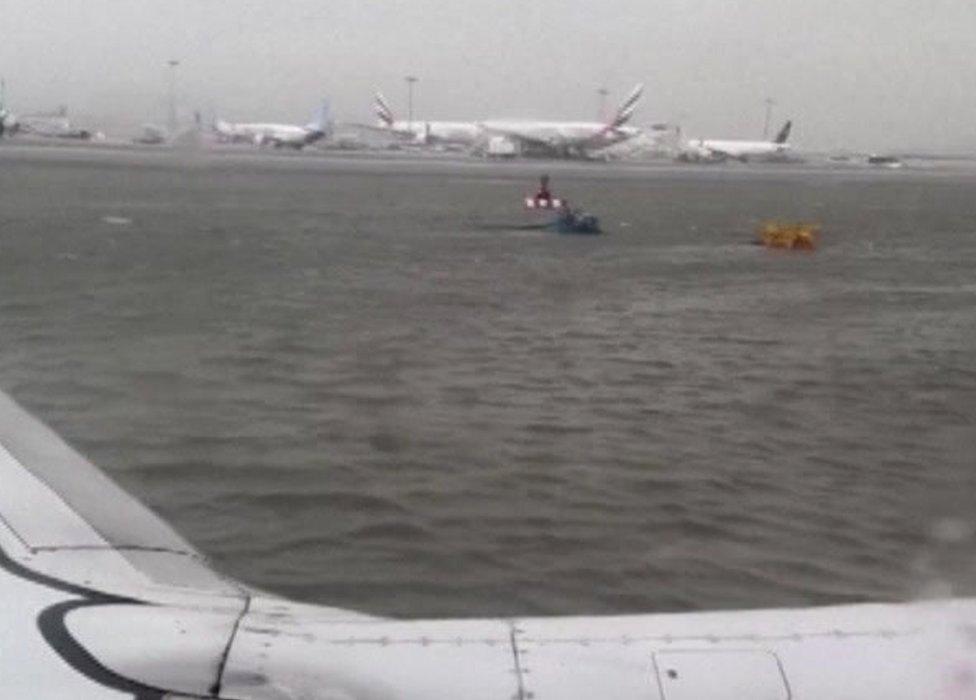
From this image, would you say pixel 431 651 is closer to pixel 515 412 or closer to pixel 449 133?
pixel 515 412

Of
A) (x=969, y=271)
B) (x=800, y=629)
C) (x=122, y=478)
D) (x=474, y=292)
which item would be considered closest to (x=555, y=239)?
(x=969, y=271)

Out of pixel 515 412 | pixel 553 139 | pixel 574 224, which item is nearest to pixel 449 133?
pixel 553 139

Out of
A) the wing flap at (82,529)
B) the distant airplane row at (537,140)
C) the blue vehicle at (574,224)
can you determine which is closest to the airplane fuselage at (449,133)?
the distant airplane row at (537,140)

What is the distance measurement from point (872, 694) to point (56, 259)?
22.4 meters

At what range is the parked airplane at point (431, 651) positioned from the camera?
263 centimetres

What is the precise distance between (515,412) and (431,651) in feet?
26.1

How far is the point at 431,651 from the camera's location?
279 cm

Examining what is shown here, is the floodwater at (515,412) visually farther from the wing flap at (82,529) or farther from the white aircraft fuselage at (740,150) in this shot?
the white aircraft fuselage at (740,150)

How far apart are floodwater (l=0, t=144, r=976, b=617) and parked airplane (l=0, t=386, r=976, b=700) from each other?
2.58 metres

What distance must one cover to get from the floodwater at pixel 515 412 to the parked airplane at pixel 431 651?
258 centimetres

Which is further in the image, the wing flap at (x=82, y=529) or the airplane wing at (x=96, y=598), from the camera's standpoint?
the wing flap at (x=82, y=529)

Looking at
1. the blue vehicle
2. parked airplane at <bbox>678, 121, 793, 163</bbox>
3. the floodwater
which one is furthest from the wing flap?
parked airplane at <bbox>678, 121, 793, 163</bbox>

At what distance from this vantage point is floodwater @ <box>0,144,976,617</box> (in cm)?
653

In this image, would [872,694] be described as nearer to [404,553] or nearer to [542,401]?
[404,553]
